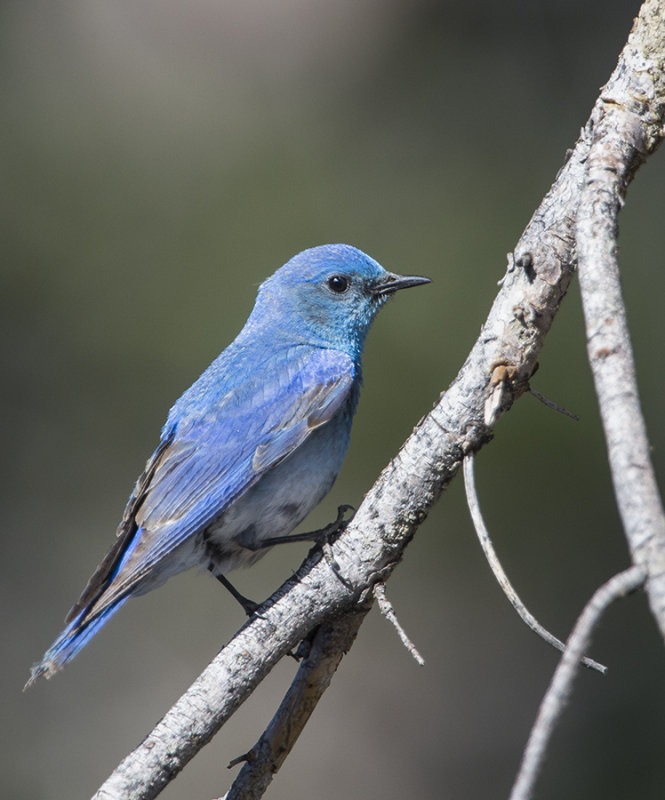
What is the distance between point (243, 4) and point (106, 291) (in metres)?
2.22

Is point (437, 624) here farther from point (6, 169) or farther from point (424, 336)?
point (6, 169)

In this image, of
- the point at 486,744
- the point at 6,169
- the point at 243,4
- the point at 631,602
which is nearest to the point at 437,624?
the point at 486,744

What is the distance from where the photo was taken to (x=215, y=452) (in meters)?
3.31

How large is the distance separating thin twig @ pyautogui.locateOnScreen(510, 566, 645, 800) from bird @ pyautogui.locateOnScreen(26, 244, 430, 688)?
70.5 inches

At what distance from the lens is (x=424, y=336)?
4895 mm

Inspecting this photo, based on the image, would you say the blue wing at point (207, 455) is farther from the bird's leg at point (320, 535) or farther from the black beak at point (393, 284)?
the black beak at point (393, 284)

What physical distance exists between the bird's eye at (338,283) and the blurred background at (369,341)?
115 cm

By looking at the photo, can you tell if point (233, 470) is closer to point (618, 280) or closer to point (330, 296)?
point (330, 296)

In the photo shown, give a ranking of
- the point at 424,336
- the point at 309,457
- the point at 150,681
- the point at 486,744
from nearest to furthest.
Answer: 1. the point at 309,457
2. the point at 424,336
3. the point at 486,744
4. the point at 150,681

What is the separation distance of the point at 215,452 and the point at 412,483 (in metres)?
1.13

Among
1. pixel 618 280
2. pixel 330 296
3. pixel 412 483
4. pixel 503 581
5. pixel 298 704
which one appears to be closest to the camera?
pixel 618 280

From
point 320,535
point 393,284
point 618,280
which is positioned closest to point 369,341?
point 393,284

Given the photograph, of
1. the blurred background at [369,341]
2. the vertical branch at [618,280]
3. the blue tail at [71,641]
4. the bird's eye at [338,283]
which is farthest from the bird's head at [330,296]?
the vertical branch at [618,280]

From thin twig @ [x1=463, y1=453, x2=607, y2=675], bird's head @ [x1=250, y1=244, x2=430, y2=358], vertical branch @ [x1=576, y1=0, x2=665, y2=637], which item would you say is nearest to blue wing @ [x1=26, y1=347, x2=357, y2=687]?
bird's head @ [x1=250, y1=244, x2=430, y2=358]
